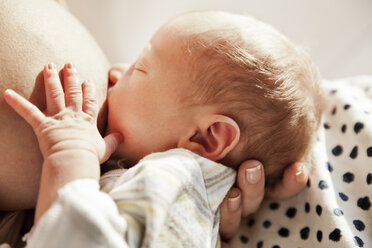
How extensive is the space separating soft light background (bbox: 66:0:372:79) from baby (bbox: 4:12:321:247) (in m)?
0.63

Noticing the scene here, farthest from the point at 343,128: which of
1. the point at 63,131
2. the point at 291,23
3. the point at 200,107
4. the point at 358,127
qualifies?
the point at 63,131

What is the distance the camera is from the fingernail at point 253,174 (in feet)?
2.64

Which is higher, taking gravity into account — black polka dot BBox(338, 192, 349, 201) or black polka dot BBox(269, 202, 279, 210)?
black polka dot BBox(338, 192, 349, 201)

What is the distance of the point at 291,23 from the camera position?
150 cm

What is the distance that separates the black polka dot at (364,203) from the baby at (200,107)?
0.18 metres

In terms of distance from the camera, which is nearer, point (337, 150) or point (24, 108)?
point (24, 108)

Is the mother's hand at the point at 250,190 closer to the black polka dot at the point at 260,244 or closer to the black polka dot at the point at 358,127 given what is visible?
the black polka dot at the point at 260,244

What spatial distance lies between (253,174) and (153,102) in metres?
Result: 0.28

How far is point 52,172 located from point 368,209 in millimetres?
713

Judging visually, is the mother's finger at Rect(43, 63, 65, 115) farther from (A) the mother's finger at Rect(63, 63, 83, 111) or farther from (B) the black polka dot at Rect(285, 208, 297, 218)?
(B) the black polka dot at Rect(285, 208, 297, 218)

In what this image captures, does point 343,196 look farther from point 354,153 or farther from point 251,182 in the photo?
point 251,182

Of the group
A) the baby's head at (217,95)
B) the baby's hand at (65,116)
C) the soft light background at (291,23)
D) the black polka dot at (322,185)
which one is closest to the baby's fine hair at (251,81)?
the baby's head at (217,95)

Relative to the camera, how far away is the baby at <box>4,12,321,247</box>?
69 centimetres

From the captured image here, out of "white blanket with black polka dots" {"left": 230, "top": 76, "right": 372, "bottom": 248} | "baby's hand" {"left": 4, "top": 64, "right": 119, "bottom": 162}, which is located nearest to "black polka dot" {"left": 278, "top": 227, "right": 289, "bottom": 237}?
"white blanket with black polka dots" {"left": 230, "top": 76, "right": 372, "bottom": 248}
